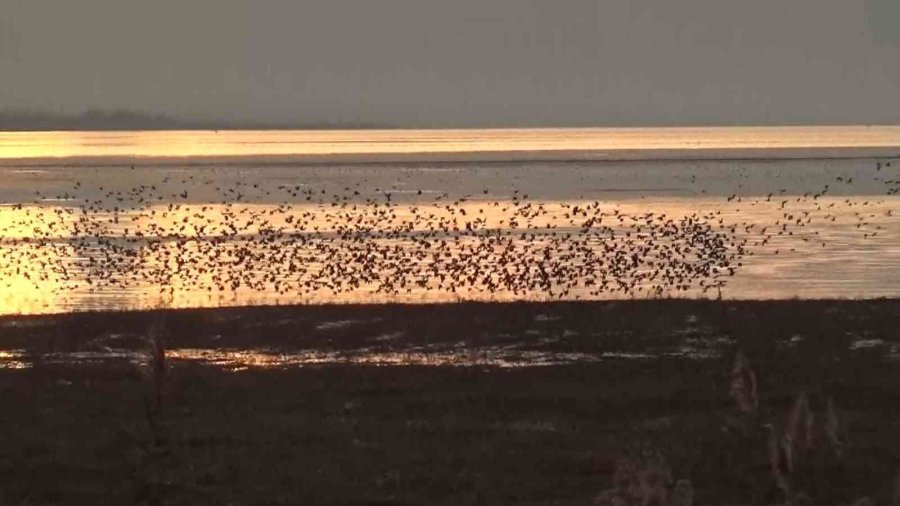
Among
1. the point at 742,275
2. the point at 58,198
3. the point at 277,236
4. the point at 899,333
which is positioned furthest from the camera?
the point at 58,198

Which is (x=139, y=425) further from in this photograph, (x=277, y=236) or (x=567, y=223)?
(x=567, y=223)

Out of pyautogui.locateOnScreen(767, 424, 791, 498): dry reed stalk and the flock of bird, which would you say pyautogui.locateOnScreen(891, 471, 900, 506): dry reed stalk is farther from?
the flock of bird

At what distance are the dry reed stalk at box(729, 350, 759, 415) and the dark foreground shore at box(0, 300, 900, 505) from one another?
0.61 metres

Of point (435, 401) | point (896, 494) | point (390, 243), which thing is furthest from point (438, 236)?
point (896, 494)

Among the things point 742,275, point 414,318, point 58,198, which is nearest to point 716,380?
point 414,318

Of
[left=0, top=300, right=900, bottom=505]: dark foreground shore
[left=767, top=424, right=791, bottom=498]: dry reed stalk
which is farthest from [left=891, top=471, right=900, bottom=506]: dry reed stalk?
[left=767, top=424, right=791, bottom=498]: dry reed stalk

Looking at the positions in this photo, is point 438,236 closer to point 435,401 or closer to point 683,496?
point 435,401

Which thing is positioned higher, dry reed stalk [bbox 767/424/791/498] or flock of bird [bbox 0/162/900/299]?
dry reed stalk [bbox 767/424/791/498]

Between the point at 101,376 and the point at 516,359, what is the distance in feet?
19.8

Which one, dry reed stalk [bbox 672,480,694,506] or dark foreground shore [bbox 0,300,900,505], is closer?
dry reed stalk [bbox 672,480,694,506]

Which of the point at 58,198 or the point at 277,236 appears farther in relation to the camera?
the point at 58,198

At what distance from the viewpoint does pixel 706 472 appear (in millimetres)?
14602

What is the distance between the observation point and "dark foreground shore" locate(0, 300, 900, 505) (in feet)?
47.0

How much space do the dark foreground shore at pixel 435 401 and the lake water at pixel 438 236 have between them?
3.62 meters
